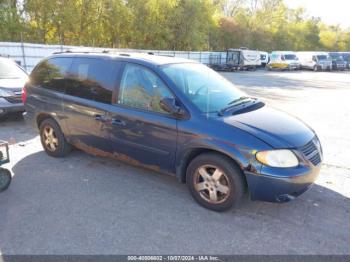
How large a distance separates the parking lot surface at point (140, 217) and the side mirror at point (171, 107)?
106 cm

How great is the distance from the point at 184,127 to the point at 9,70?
234 inches

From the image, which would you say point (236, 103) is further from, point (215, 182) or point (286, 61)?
point (286, 61)

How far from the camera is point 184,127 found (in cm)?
351

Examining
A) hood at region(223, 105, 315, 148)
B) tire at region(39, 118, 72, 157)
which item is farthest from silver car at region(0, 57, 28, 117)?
hood at region(223, 105, 315, 148)

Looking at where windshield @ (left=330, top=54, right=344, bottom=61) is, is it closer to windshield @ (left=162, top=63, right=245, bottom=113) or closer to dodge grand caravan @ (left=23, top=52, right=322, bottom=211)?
windshield @ (left=162, top=63, right=245, bottom=113)

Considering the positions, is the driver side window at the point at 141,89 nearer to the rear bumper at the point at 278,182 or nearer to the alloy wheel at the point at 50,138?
the rear bumper at the point at 278,182

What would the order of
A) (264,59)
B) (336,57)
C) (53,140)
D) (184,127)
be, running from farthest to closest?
1. (264,59)
2. (336,57)
3. (53,140)
4. (184,127)

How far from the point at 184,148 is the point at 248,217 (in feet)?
3.33

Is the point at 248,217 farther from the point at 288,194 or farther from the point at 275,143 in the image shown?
the point at 275,143

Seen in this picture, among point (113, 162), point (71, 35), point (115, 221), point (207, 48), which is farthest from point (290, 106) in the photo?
point (207, 48)

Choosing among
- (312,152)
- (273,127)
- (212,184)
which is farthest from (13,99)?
(312,152)

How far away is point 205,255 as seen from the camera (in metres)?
2.83

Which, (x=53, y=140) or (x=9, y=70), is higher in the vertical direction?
(x=9, y=70)

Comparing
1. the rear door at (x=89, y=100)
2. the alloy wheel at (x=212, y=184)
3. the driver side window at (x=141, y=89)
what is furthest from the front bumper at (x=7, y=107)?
the alloy wheel at (x=212, y=184)
